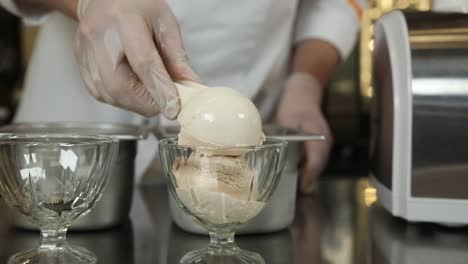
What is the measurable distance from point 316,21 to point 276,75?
0.43 feet

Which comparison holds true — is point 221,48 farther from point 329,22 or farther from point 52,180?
point 52,180

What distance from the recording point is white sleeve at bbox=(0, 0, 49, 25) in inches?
→ 36.6

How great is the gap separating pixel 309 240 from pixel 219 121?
0.20 meters

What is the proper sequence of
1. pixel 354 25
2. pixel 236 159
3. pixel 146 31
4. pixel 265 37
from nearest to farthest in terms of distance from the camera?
pixel 236 159 < pixel 146 31 < pixel 265 37 < pixel 354 25

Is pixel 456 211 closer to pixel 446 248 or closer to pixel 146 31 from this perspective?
pixel 446 248

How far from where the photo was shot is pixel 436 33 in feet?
2.39

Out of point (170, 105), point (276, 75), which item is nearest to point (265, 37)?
point (276, 75)

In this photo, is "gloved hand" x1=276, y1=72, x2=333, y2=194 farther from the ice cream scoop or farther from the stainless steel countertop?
the ice cream scoop

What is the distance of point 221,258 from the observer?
1.83 ft

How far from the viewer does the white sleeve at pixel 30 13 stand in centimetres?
93

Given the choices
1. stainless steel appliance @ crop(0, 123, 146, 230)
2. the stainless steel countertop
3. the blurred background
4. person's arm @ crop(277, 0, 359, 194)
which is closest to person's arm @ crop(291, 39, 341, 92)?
person's arm @ crop(277, 0, 359, 194)

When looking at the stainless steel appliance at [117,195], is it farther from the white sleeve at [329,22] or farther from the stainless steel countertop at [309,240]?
the white sleeve at [329,22]

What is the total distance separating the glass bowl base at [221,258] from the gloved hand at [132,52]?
12cm

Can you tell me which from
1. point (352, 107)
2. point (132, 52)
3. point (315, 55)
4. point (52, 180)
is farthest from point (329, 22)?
point (352, 107)
